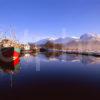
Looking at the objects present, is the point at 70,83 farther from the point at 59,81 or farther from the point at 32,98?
the point at 32,98

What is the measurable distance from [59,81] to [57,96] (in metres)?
7.54

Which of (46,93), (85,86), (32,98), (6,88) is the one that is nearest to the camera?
(32,98)

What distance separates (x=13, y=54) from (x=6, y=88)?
3206 centimetres

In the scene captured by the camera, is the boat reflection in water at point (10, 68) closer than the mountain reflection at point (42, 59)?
Yes

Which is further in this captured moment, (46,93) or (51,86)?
(51,86)

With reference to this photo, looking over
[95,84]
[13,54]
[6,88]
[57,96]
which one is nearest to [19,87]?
[6,88]

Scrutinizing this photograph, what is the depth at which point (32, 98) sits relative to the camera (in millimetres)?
18250

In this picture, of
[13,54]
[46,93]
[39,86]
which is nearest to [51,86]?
[39,86]

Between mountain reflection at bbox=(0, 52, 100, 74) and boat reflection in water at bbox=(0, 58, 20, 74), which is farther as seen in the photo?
mountain reflection at bbox=(0, 52, 100, 74)

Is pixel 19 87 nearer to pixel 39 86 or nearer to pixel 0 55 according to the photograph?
pixel 39 86

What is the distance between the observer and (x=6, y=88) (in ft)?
72.5

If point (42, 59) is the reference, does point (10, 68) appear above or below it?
above

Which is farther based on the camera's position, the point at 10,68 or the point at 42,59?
the point at 42,59

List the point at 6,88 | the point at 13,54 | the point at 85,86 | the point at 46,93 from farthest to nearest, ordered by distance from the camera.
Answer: the point at 13,54 < the point at 85,86 < the point at 6,88 < the point at 46,93
